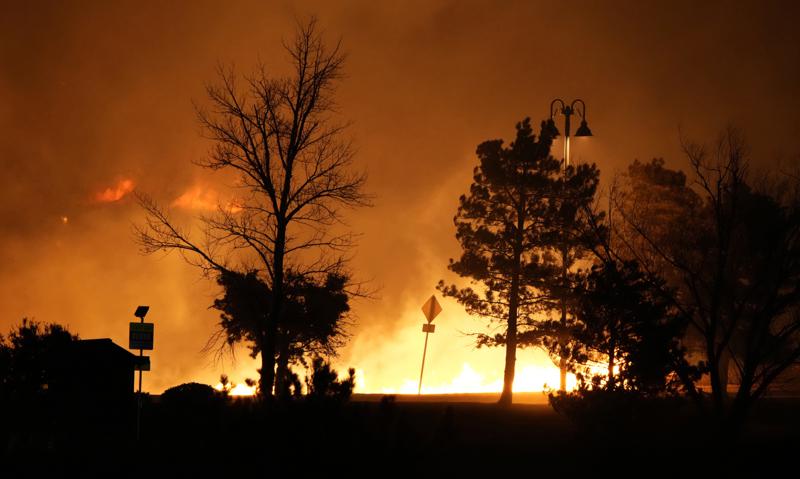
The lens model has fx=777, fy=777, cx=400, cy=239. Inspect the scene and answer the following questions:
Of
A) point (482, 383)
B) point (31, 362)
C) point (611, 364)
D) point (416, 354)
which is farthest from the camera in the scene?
point (416, 354)

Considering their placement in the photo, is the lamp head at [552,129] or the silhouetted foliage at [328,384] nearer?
the silhouetted foliage at [328,384]

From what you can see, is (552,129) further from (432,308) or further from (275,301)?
(275,301)

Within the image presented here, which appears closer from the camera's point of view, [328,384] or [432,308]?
[328,384]

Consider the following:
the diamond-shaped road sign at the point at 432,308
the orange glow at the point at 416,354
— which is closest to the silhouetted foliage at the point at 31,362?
the diamond-shaped road sign at the point at 432,308

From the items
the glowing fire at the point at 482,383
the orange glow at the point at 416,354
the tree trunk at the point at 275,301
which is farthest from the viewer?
the orange glow at the point at 416,354

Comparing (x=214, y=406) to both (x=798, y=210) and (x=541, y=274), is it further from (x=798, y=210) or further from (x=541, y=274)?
(x=541, y=274)

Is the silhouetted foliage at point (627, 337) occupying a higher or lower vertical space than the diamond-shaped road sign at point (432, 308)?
lower

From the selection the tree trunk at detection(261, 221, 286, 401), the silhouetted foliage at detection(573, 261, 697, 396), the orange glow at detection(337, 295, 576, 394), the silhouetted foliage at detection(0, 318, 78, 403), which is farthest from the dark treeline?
the orange glow at detection(337, 295, 576, 394)

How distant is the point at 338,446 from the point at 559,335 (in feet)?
64.5

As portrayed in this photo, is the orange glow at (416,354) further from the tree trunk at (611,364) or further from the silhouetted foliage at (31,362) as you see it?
the tree trunk at (611,364)

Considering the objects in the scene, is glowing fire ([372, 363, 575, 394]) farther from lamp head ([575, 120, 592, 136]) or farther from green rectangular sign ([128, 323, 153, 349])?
green rectangular sign ([128, 323, 153, 349])

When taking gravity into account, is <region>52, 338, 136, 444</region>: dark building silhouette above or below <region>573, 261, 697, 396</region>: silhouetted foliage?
below

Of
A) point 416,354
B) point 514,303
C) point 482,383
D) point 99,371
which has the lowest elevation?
point 482,383

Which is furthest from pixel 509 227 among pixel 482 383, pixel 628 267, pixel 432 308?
pixel 482 383
